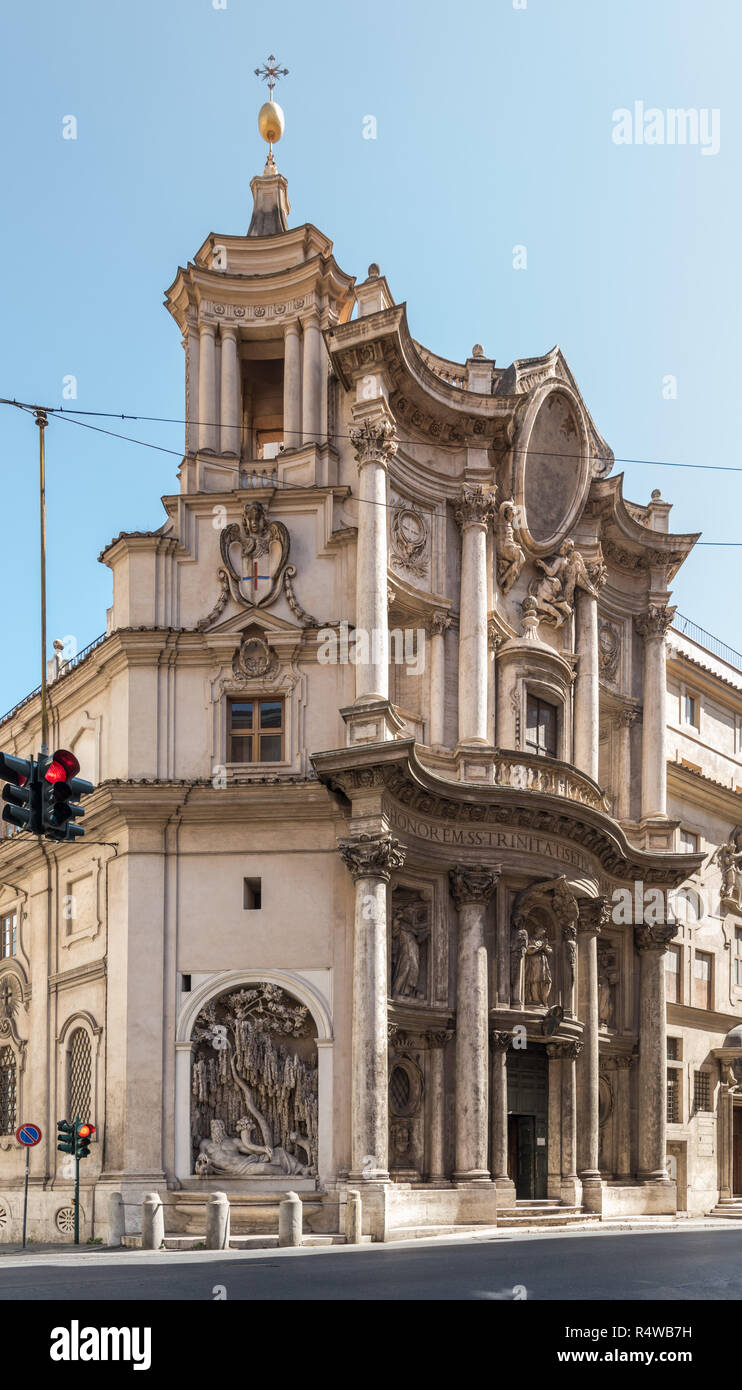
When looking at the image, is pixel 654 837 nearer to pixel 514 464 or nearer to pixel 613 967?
pixel 613 967

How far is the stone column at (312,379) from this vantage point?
3334 centimetres

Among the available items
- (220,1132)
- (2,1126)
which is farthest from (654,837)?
(2,1126)

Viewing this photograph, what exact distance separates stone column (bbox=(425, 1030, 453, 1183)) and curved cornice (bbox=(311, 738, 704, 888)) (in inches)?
174

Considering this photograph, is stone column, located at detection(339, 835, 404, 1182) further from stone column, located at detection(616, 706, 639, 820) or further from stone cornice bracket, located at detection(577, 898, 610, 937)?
stone column, located at detection(616, 706, 639, 820)

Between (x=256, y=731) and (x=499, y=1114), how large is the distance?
9144 mm

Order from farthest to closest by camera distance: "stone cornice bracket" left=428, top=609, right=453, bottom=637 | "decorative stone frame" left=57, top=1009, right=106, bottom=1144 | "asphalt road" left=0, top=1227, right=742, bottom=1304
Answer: "stone cornice bracket" left=428, top=609, right=453, bottom=637 → "decorative stone frame" left=57, top=1009, right=106, bottom=1144 → "asphalt road" left=0, top=1227, right=742, bottom=1304

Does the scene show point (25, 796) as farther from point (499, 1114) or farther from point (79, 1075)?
point (499, 1114)

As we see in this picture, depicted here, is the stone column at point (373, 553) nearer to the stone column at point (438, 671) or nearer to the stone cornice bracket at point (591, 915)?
the stone column at point (438, 671)

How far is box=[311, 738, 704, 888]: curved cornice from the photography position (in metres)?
29.3

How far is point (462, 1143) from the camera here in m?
30.6

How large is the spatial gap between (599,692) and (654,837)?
3.93 metres

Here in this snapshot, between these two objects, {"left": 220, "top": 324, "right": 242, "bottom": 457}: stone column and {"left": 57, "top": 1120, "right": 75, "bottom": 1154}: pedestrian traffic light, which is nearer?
{"left": 57, "top": 1120, "right": 75, "bottom": 1154}: pedestrian traffic light

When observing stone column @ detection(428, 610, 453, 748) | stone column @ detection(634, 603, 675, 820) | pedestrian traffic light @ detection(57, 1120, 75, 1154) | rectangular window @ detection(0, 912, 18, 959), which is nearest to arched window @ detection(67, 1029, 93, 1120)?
pedestrian traffic light @ detection(57, 1120, 75, 1154)

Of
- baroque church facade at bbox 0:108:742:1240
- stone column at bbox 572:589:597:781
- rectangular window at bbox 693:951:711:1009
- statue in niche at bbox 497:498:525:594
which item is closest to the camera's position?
baroque church facade at bbox 0:108:742:1240
